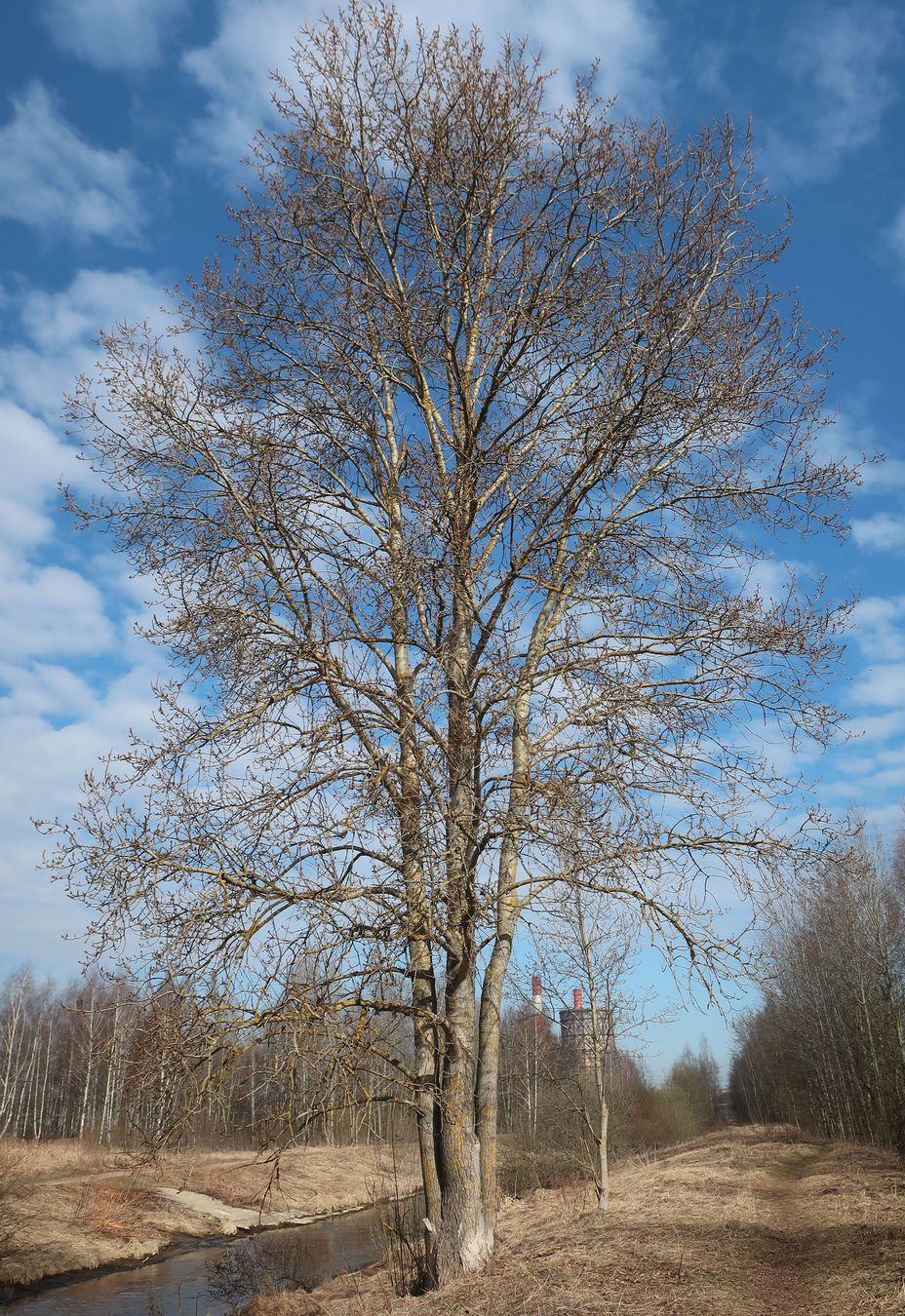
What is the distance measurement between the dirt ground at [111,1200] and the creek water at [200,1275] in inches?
38.1

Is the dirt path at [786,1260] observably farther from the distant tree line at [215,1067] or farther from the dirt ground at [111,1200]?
the dirt ground at [111,1200]

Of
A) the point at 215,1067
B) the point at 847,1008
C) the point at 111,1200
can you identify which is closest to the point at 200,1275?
the point at 111,1200

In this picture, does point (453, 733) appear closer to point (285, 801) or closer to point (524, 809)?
point (524, 809)

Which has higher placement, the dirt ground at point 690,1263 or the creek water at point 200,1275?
the dirt ground at point 690,1263

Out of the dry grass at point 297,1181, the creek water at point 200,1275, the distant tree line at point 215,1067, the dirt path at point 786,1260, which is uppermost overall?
the distant tree line at point 215,1067

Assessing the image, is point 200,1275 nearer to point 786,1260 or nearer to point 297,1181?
point 297,1181

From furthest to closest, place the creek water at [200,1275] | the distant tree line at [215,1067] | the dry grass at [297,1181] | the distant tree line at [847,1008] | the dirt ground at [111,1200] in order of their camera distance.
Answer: the dry grass at [297,1181] → the distant tree line at [847,1008] → the dirt ground at [111,1200] → the creek water at [200,1275] → the distant tree line at [215,1067]

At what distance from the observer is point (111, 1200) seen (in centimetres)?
2405

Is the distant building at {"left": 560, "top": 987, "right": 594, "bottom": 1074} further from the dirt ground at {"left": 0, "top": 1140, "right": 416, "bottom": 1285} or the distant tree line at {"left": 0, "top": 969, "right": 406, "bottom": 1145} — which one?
the distant tree line at {"left": 0, "top": 969, "right": 406, "bottom": 1145}

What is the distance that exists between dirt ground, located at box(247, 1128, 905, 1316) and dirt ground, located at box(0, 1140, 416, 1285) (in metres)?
2.88

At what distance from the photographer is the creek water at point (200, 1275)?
15414 millimetres

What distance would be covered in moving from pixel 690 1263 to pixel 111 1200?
21.2 metres

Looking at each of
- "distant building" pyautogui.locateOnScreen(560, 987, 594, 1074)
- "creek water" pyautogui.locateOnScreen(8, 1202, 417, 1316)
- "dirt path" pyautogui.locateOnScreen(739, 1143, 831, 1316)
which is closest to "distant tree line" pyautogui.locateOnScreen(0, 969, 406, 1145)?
"dirt path" pyautogui.locateOnScreen(739, 1143, 831, 1316)

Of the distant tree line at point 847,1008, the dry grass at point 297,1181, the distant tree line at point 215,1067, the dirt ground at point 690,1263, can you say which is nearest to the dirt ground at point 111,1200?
the dry grass at point 297,1181
